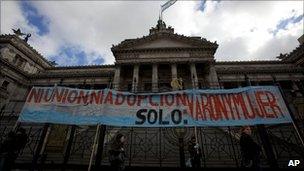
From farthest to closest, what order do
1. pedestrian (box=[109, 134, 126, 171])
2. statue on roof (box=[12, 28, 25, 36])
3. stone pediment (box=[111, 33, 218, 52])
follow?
statue on roof (box=[12, 28, 25, 36]) → stone pediment (box=[111, 33, 218, 52]) → pedestrian (box=[109, 134, 126, 171])

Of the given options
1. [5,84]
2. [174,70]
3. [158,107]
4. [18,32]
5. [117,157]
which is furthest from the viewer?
[18,32]

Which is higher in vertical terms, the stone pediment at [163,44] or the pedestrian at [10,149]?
the stone pediment at [163,44]

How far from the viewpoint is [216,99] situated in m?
8.44

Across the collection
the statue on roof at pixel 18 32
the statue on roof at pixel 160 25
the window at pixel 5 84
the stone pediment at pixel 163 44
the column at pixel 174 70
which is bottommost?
the window at pixel 5 84

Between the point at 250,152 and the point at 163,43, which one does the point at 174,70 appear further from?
the point at 250,152

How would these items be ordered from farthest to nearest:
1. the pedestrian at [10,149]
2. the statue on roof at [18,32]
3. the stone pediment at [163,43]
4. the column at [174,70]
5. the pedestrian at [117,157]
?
1. the statue on roof at [18,32]
2. the stone pediment at [163,43]
3. the column at [174,70]
4. the pedestrian at [10,149]
5. the pedestrian at [117,157]

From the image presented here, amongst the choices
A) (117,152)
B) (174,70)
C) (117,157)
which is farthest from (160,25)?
(117,157)

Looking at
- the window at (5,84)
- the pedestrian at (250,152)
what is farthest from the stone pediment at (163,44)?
the pedestrian at (250,152)

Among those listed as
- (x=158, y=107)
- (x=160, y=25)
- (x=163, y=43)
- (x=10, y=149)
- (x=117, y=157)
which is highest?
(x=160, y=25)

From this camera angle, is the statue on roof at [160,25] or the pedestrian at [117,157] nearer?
the pedestrian at [117,157]

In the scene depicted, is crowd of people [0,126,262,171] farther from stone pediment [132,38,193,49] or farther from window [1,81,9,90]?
window [1,81,9,90]

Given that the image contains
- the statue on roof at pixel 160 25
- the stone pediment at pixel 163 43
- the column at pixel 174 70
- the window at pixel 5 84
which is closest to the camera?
the column at pixel 174 70

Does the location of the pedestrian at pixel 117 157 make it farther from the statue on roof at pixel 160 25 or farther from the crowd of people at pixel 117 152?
the statue on roof at pixel 160 25

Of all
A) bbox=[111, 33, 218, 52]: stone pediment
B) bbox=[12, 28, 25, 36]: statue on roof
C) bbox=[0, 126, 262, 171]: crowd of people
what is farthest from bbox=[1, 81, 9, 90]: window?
bbox=[0, 126, 262, 171]: crowd of people
